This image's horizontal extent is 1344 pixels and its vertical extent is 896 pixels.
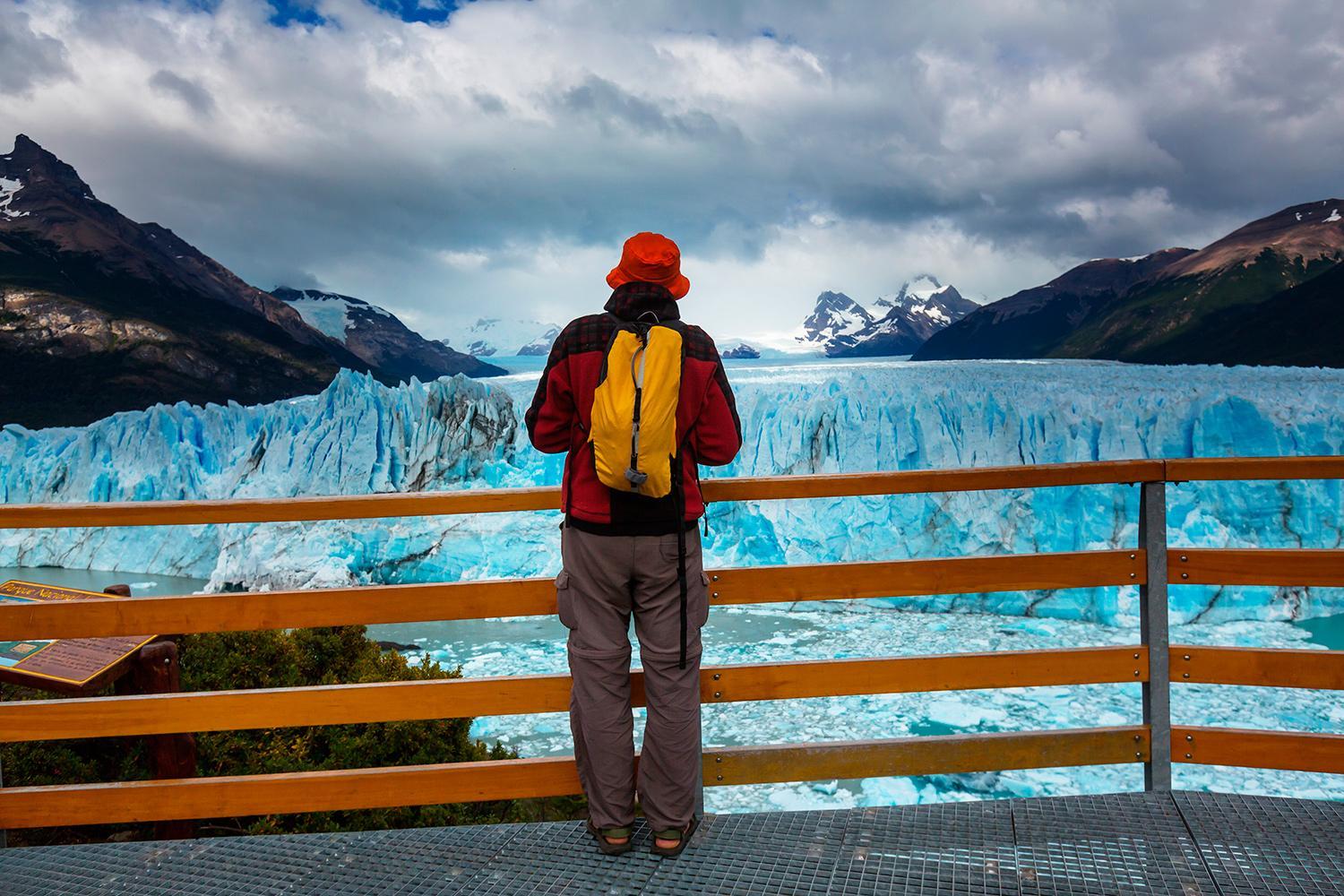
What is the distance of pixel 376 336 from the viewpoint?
83.8ft

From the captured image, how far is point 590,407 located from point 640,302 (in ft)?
0.81

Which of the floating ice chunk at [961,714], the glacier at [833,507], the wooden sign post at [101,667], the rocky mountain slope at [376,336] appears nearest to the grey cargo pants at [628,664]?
the wooden sign post at [101,667]

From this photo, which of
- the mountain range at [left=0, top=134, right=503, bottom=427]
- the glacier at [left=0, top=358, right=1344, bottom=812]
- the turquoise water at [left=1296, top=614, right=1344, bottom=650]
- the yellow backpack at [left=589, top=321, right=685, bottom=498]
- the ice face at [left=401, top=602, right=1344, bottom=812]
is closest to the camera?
the yellow backpack at [left=589, top=321, right=685, bottom=498]

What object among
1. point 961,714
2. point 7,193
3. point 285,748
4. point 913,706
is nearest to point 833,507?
point 913,706

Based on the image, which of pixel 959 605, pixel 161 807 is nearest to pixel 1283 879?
pixel 161 807

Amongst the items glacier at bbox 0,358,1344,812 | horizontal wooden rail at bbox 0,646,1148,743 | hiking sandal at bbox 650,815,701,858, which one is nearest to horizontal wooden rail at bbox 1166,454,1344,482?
horizontal wooden rail at bbox 0,646,1148,743

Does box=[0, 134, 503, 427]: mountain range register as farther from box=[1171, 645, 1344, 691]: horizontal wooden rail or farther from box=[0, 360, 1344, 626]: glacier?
box=[1171, 645, 1344, 691]: horizontal wooden rail

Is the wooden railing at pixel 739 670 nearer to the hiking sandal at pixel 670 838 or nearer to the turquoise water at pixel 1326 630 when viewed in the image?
the hiking sandal at pixel 670 838

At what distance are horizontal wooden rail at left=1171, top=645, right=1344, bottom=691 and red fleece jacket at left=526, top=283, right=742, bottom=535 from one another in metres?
1.25

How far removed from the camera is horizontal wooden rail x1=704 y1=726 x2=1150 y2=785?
206cm

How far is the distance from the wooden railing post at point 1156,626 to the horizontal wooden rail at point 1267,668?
0.04 meters

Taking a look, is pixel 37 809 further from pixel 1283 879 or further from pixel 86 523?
pixel 1283 879

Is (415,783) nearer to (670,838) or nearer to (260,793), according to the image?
(260,793)

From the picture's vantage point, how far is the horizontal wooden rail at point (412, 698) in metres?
1.97
